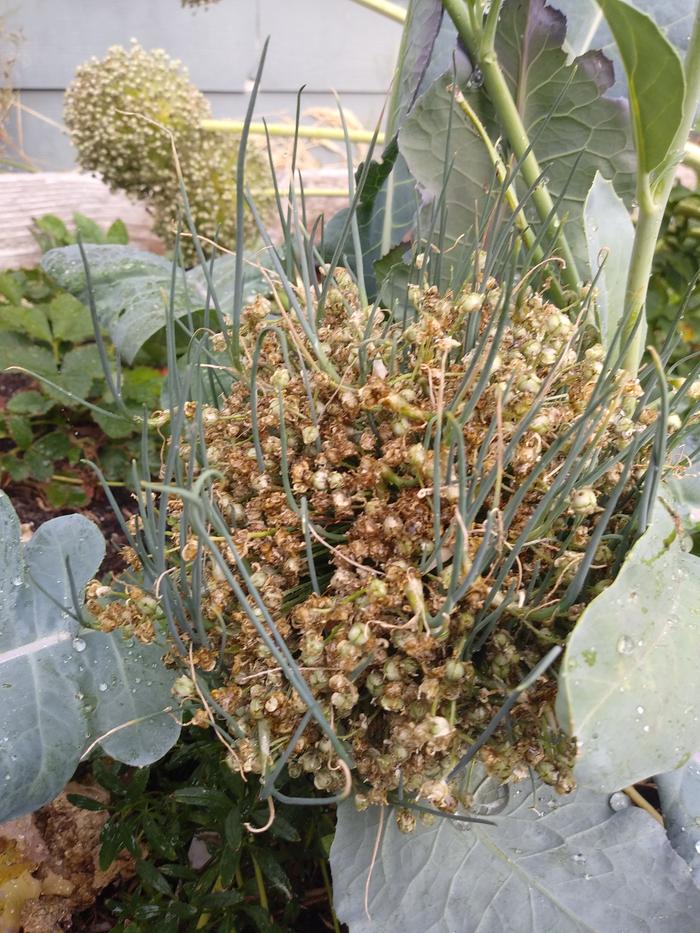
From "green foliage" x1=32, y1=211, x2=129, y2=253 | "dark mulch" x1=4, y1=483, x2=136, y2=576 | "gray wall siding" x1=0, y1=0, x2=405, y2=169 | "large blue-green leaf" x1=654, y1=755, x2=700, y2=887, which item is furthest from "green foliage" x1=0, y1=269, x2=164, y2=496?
"gray wall siding" x1=0, y1=0, x2=405, y2=169

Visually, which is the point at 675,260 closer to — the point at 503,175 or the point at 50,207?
the point at 503,175

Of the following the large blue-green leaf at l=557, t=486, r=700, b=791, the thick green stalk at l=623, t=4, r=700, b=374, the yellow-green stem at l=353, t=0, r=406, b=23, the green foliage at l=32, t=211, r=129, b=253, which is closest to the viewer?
the large blue-green leaf at l=557, t=486, r=700, b=791

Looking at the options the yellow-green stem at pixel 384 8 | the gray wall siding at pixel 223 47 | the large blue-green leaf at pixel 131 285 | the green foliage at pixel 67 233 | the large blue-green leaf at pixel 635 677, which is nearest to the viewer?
the large blue-green leaf at pixel 635 677

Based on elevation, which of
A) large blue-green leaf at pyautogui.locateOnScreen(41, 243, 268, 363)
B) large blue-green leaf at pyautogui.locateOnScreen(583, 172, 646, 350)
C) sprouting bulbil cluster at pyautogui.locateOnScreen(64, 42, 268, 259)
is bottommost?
large blue-green leaf at pyautogui.locateOnScreen(41, 243, 268, 363)

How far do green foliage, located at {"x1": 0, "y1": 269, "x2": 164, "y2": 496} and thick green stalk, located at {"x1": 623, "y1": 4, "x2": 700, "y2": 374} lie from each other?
60 cm

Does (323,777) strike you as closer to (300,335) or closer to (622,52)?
(300,335)

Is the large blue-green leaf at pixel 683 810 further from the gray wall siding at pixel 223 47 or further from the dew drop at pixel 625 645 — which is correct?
the gray wall siding at pixel 223 47

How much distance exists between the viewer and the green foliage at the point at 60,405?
0.87m

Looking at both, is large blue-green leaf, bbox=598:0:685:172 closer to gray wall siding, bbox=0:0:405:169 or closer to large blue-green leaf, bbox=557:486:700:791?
large blue-green leaf, bbox=557:486:700:791

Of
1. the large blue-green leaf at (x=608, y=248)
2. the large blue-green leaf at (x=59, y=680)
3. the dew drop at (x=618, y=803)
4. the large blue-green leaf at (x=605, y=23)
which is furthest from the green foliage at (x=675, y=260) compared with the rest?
the large blue-green leaf at (x=59, y=680)

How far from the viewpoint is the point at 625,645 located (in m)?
0.26

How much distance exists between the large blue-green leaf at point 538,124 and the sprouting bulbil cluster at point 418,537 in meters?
0.18

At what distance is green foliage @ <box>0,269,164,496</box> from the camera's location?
869 millimetres

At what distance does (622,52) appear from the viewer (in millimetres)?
321
